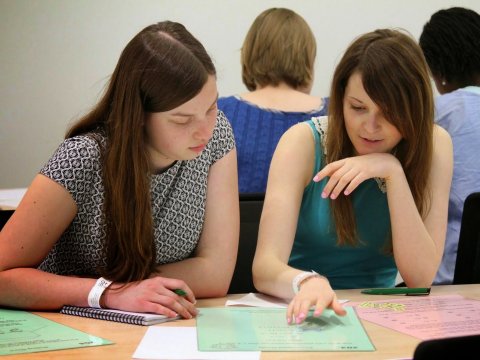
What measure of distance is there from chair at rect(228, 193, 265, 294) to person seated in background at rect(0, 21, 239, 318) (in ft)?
0.76

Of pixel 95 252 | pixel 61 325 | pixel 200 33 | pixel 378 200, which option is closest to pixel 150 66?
pixel 95 252

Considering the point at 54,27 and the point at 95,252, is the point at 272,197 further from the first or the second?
the point at 54,27

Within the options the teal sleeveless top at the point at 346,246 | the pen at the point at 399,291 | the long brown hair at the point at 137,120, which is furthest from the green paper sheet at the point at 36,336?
the teal sleeveless top at the point at 346,246

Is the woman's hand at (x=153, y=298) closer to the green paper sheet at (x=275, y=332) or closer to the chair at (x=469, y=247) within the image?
the green paper sheet at (x=275, y=332)

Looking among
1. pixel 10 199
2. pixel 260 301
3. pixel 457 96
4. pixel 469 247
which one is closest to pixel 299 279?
pixel 260 301

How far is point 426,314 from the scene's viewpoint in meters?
1.52

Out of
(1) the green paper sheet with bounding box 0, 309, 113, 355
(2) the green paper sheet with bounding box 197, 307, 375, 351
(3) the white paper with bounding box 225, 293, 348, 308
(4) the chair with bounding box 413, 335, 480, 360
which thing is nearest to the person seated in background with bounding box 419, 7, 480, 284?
(3) the white paper with bounding box 225, 293, 348, 308

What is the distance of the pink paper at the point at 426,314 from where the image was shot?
140 centimetres

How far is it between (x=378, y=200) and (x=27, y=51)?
249 centimetres

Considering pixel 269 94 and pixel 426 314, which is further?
pixel 269 94

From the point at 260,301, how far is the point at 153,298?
283 mm

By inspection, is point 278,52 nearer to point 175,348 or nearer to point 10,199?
point 10,199

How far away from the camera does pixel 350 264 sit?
2.02 metres

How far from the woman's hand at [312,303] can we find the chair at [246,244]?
1.91 feet
